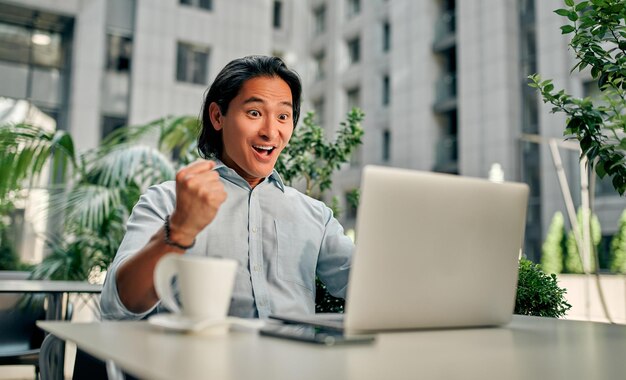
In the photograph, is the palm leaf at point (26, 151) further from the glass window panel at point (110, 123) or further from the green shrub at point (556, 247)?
the green shrub at point (556, 247)

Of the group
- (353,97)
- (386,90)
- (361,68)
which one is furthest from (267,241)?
(353,97)

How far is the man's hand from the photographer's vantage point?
1149 millimetres

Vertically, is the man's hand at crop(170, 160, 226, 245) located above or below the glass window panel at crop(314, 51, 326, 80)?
below

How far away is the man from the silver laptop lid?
1.82ft

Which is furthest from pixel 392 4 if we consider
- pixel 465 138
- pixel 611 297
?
pixel 611 297

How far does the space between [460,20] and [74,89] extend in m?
9.99

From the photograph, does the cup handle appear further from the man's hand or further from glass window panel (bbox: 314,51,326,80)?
glass window panel (bbox: 314,51,326,80)

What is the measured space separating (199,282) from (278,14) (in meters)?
18.5

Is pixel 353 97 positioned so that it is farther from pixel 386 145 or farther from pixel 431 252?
pixel 431 252

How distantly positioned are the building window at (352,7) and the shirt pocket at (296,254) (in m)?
20.6

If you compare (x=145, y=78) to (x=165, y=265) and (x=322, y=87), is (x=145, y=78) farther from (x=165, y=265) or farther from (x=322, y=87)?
(x=165, y=265)

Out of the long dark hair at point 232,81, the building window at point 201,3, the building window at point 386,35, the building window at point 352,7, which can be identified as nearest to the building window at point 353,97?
the building window at point 386,35

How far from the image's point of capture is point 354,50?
21547 mm

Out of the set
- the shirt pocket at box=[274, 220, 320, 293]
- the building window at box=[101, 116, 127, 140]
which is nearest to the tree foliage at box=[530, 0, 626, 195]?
the shirt pocket at box=[274, 220, 320, 293]
